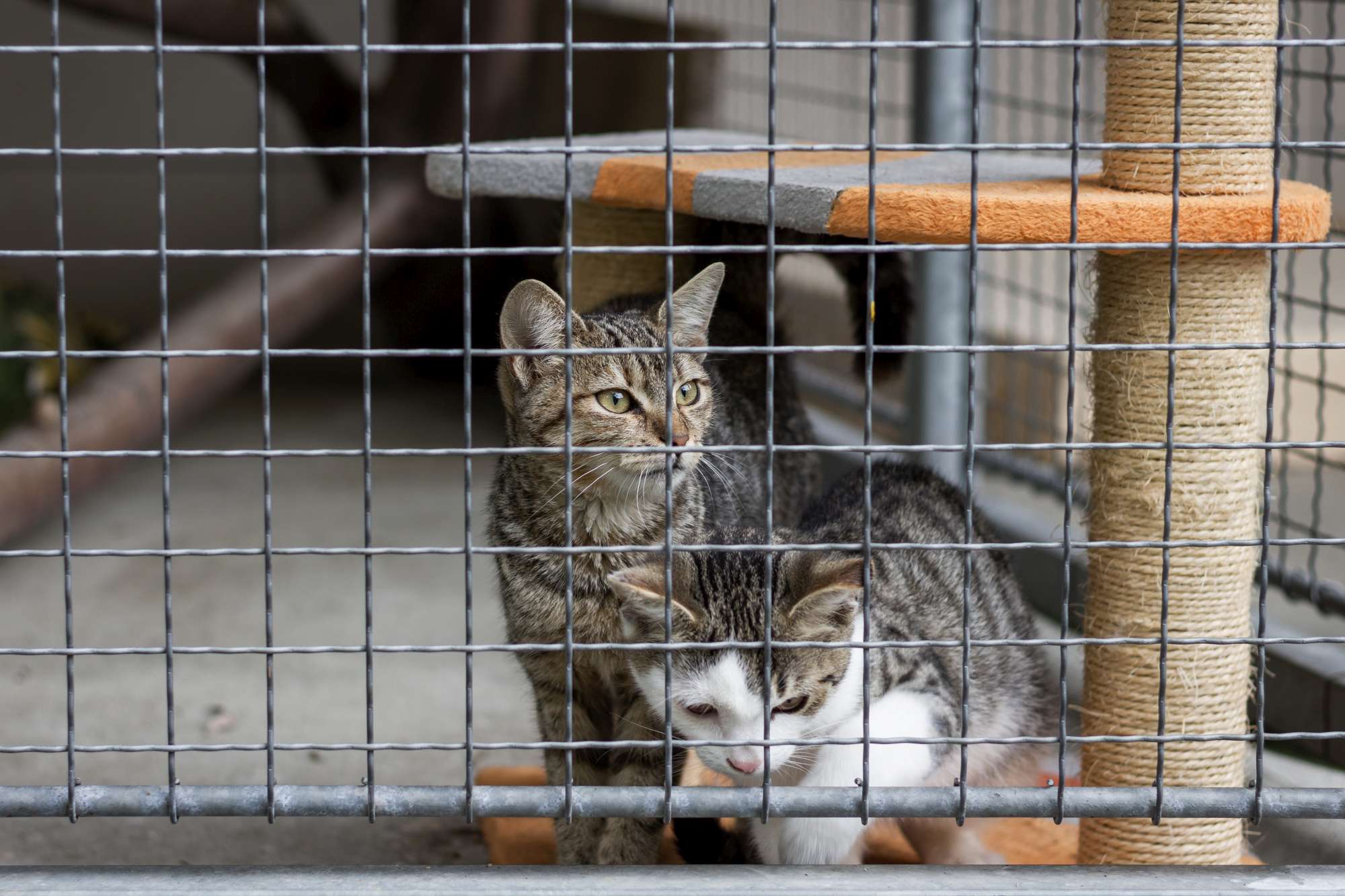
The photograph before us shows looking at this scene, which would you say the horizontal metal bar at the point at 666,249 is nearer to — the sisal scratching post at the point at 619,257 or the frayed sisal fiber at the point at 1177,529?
the frayed sisal fiber at the point at 1177,529

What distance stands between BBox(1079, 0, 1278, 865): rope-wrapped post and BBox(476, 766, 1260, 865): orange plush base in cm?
22

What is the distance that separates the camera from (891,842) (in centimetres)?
230

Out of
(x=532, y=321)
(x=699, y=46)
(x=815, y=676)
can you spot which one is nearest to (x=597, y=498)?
(x=532, y=321)

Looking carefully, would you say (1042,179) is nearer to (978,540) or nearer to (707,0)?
(978,540)

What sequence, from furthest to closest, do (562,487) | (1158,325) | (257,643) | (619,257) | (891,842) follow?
1. (257,643)
2. (619,257)
3. (891,842)
4. (562,487)
5. (1158,325)

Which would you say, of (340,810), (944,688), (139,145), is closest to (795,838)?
(944,688)

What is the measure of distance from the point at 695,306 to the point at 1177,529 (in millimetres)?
690

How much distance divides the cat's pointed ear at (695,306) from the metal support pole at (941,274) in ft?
3.97

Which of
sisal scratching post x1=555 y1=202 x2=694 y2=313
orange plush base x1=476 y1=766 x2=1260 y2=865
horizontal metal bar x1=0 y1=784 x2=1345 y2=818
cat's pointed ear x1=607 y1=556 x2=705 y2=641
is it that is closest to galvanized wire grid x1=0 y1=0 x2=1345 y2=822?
horizontal metal bar x1=0 y1=784 x2=1345 y2=818

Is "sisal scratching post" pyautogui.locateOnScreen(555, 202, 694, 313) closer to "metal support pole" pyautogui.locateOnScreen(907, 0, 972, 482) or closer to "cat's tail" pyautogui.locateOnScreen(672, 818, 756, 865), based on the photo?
"metal support pole" pyautogui.locateOnScreen(907, 0, 972, 482)

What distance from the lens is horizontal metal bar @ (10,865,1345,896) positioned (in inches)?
62.7

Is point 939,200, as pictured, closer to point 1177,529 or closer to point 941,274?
point 1177,529

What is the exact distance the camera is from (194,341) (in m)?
4.14

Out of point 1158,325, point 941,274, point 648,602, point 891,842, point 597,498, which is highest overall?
point 941,274
